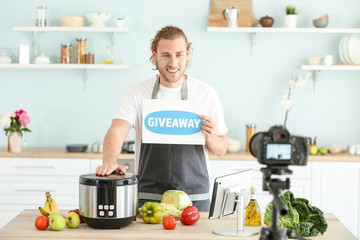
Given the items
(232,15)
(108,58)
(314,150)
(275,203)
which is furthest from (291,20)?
(275,203)

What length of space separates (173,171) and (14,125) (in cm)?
221

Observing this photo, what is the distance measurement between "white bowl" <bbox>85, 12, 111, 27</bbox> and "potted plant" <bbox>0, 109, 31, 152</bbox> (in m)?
0.98

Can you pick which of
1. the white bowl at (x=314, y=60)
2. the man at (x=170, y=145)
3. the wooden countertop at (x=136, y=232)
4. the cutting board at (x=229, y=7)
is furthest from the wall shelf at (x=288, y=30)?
the wooden countertop at (x=136, y=232)

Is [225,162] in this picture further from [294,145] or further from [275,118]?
[294,145]

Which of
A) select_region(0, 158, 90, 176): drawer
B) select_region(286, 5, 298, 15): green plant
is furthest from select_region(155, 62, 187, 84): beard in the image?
select_region(286, 5, 298, 15): green plant

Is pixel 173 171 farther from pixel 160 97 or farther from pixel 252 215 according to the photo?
pixel 252 215

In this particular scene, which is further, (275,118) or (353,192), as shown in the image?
(275,118)

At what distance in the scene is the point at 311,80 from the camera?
5.12 meters

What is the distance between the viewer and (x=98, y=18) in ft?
16.2

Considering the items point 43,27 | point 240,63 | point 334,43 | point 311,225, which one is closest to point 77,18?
point 43,27

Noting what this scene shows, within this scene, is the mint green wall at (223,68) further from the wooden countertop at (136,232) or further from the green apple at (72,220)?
the green apple at (72,220)

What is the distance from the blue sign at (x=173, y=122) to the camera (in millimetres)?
2781

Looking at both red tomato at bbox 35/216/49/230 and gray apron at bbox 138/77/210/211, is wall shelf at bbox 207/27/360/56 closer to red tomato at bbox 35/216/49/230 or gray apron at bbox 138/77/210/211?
gray apron at bbox 138/77/210/211

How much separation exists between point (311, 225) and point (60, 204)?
8.99 ft
